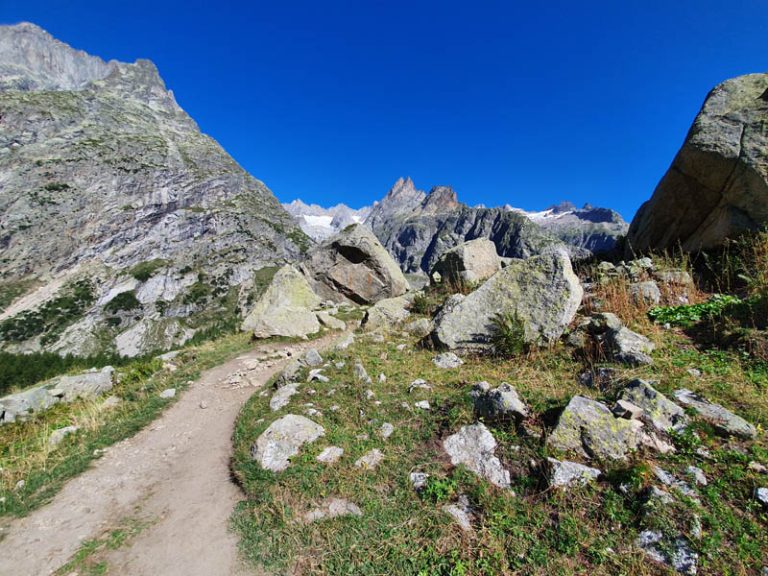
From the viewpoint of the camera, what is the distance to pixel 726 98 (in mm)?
13492

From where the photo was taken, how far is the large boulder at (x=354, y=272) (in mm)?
27625

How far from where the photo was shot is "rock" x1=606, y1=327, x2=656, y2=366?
25.6ft

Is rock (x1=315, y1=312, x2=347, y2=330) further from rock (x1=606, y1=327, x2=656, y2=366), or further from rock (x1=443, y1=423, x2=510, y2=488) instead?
rock (x1=606, y1=327, x2=656, y2=366)

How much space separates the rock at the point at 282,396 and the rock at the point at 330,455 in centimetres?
266

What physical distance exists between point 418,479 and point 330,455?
1.95 m

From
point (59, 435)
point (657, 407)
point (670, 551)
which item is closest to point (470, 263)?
point (657, 407)

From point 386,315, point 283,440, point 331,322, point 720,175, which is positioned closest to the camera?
point 283,440

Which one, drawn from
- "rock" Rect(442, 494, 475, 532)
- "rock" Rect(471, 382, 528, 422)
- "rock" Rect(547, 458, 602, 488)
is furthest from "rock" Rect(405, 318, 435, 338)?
"rock" Rect(547, 458, 602, 488)

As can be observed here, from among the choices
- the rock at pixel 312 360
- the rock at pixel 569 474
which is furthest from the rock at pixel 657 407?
the rock at pixel 312 360

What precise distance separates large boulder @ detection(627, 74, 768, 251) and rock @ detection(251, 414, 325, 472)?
592 inches

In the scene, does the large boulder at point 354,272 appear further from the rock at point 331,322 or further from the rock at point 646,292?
the rock at point 646,292

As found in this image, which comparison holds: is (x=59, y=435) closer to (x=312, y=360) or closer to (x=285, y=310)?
(x=312, y=360)

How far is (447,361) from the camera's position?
10.4 meters

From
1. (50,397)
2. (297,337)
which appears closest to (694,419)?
(297,337)
